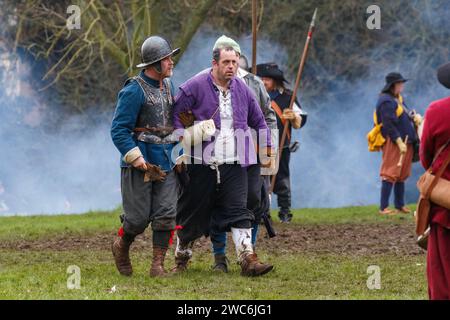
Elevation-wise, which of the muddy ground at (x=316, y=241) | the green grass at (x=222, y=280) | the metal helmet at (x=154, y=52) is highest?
the metal helmet at (x=154, y=52)

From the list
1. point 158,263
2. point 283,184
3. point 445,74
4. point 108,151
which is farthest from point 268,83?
point 108,151

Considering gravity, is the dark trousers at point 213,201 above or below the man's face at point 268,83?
below

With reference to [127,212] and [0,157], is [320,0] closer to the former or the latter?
[0,157]

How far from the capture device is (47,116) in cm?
2080

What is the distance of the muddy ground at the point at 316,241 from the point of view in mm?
11262

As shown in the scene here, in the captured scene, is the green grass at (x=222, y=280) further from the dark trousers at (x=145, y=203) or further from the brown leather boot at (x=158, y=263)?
the dark trousers at (x=145, y=203)

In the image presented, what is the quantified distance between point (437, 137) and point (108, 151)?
47.0 ft

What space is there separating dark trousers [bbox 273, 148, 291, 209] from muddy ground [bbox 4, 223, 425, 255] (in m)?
0.84

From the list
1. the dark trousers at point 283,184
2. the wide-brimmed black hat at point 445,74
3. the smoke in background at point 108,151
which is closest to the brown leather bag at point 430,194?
the wide-brimmed black hat at point 445,74

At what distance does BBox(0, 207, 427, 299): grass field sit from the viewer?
321 inches

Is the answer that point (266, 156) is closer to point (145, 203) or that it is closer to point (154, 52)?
point (145, 203)

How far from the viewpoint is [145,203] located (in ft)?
29.1
